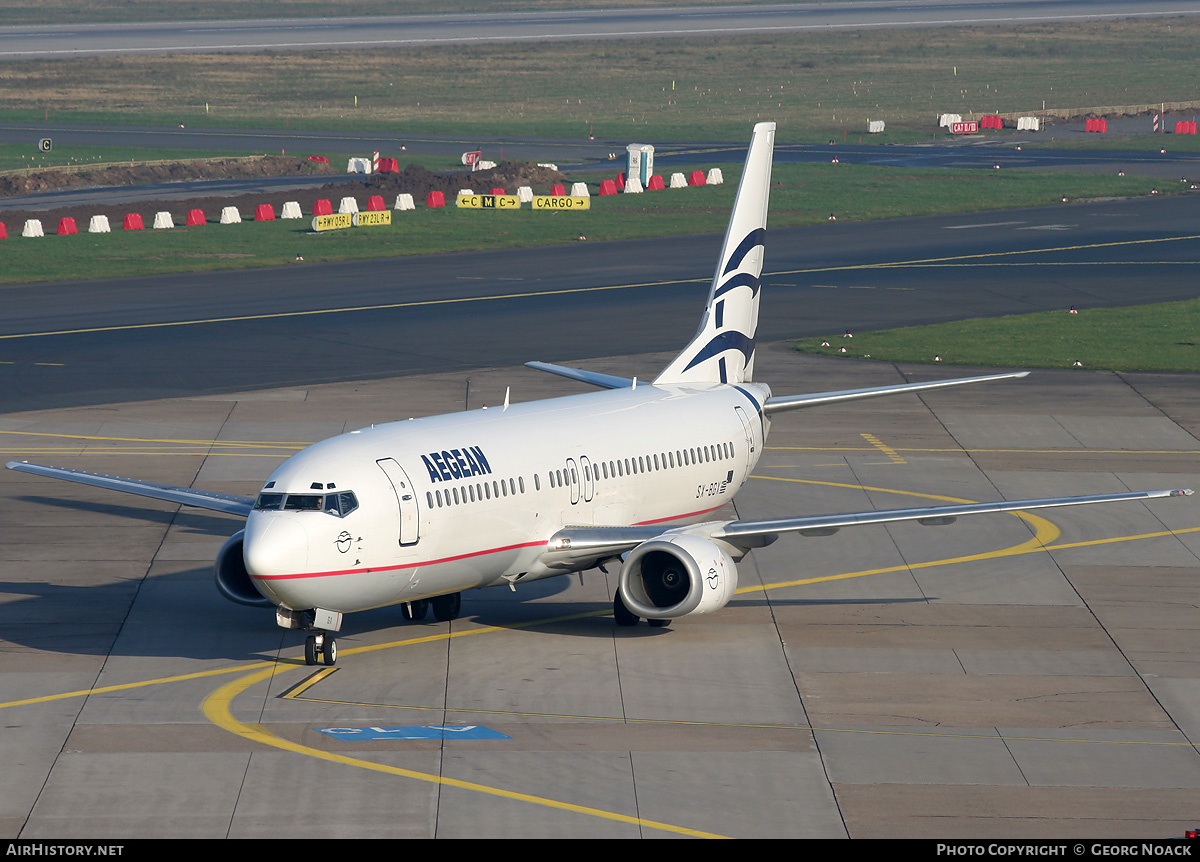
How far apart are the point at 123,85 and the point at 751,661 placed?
157683mm

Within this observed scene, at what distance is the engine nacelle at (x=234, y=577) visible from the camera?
A: 3312 centimetres

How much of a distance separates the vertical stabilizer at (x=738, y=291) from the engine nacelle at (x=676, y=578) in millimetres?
9187

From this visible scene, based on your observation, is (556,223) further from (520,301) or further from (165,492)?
(165,492)

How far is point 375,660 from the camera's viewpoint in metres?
32.8

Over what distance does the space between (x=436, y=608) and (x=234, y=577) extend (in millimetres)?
4468

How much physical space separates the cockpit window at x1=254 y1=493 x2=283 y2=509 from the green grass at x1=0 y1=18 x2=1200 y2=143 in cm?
11835

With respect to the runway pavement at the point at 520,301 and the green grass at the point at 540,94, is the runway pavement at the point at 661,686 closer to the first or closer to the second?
the runway pavement at the point at 520,301

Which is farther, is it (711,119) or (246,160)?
(711,119)

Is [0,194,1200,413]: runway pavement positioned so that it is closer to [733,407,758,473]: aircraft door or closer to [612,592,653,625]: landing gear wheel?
[733,407,758,473]: aircraft door

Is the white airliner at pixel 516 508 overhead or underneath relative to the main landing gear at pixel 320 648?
overhead

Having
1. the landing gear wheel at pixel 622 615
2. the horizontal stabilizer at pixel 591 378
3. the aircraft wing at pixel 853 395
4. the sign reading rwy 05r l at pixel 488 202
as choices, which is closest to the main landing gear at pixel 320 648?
the landing gear wheel at pixel 622 615

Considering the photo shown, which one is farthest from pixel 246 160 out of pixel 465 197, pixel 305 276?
pixel 305 276
